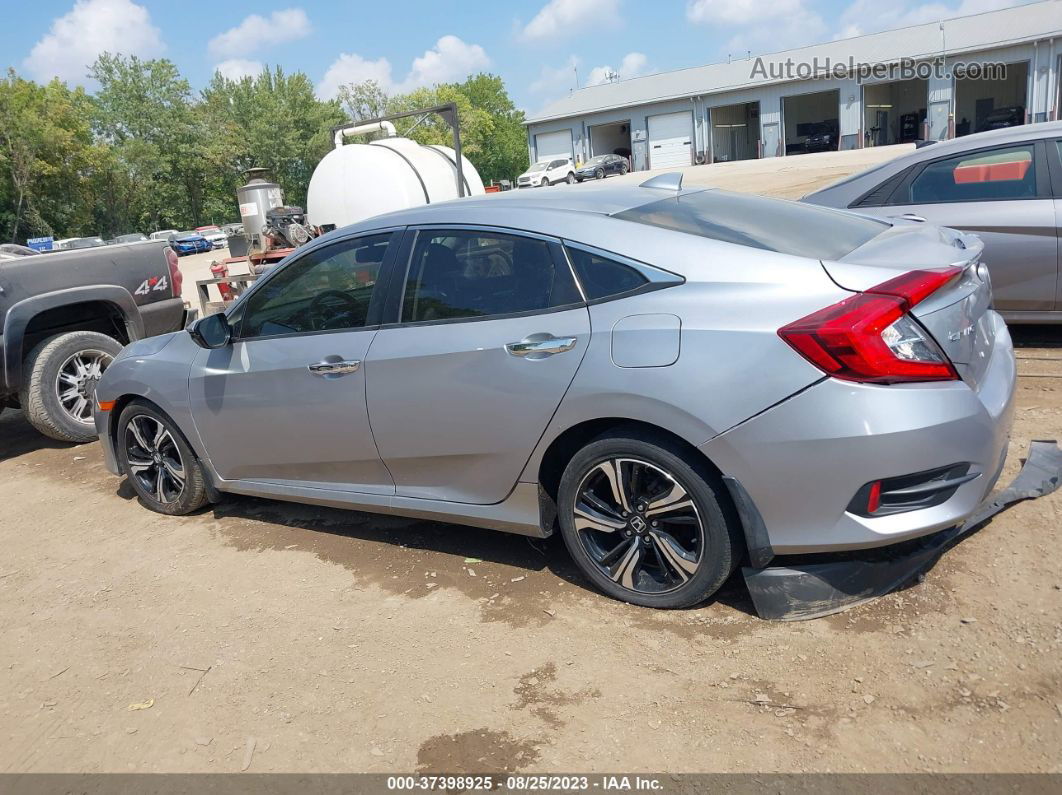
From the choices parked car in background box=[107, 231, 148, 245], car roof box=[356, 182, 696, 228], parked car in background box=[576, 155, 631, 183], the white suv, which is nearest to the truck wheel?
parked car in background box=[107, 231, 148, 245]

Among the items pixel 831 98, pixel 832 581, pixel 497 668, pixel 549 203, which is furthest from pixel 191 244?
pixel 832 581

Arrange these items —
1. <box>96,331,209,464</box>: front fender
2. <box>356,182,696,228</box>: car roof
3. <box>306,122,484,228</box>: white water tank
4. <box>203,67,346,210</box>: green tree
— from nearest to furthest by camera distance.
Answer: <box>356,182,696,228</box>: car roof → <box>96,331,209,464</box>: front fender → <box>306,122,484,228</box>: white water tank → <box>203,67,346,210</box>: green tree

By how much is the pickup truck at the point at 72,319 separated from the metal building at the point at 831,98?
141 feet

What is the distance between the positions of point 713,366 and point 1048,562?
1.65 meters

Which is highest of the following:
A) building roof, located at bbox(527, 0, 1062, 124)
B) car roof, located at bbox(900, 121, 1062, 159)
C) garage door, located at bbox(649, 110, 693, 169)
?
building roof, located at bbox(527, 0, 1062, 124)

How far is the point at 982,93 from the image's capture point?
48375 mm

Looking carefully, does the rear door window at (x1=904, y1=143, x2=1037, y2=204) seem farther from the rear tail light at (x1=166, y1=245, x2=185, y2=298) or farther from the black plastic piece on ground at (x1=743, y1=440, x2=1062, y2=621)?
the rear tail light at (x1=166, y1=245, x2=185, y2=298)

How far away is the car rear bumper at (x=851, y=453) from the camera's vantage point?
2818 millimetres

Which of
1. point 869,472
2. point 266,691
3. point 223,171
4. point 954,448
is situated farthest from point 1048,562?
point 223,171

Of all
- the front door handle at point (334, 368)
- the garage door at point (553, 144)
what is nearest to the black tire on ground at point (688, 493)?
the front door handle at point (334, 368)

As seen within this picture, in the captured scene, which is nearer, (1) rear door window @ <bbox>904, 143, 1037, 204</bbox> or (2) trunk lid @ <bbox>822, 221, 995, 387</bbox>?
(2) trunk lid @ <bbox>822, 221, 995, 387</bbox>

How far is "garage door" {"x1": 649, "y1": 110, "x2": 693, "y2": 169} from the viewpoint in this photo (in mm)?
51438

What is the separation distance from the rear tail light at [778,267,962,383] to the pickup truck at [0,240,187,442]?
19.0 feet

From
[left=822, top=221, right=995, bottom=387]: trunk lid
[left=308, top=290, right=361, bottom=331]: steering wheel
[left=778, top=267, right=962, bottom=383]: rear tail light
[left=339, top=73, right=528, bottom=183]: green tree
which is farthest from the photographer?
[left=339, top=73, right=528, bottom=183]: green tree
